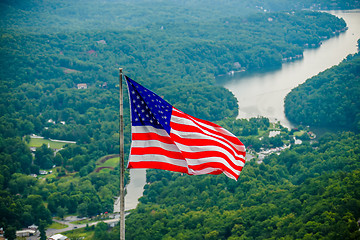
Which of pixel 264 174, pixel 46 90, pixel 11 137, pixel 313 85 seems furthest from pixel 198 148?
pixel 46 90

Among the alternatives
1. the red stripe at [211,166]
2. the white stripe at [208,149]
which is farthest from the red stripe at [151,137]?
the red stripe at [211,166]

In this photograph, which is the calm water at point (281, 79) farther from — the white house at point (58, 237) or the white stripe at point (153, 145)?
the white stripe at point (153, 145)

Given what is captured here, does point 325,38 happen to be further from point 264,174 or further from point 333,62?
point 264,174

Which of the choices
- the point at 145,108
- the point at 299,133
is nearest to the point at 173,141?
the point at 145,108

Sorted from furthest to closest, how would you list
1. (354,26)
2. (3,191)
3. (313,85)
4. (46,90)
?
1. (354,26)
2. (46,90)
3. (313,85)
4. (3,191)

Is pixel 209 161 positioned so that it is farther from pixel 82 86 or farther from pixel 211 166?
pixel 82 86

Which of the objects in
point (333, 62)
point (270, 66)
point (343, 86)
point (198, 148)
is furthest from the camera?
point (270, 66)
